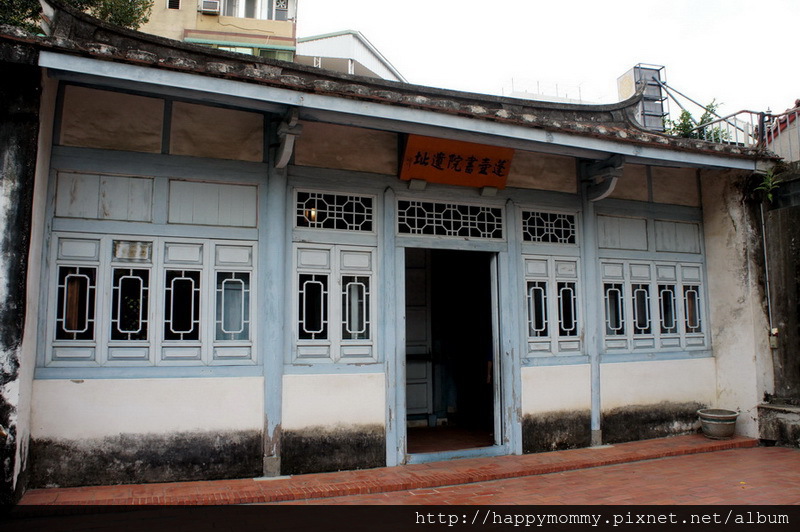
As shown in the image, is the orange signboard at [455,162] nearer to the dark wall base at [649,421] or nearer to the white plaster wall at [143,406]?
the white plaster wall at [143,406]

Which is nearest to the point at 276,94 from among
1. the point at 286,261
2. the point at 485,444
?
the point at 286,261

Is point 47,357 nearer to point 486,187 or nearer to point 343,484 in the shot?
point 343,484

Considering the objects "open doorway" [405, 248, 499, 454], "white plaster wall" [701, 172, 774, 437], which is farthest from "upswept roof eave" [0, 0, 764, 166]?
"open doorway" [405, 248, 499, 454]

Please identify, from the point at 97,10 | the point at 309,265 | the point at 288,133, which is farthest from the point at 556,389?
the point at 97,10

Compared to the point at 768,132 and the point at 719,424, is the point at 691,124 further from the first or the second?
the point at 719,424

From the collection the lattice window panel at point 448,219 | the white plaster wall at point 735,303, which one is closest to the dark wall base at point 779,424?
the white plaster wall at point 735,303

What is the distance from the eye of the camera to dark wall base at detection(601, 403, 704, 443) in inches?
290

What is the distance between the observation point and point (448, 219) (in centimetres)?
684

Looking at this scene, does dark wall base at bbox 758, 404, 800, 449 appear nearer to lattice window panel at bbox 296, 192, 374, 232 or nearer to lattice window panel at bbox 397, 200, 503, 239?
lattice window panel at bbox 397, 200, 503, 239

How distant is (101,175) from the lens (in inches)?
217

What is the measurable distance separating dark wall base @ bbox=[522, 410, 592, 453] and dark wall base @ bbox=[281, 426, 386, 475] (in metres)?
1.86

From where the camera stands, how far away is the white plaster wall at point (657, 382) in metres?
7.39

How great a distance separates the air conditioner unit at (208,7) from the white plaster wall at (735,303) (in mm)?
15281

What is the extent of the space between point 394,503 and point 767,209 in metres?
6.48
